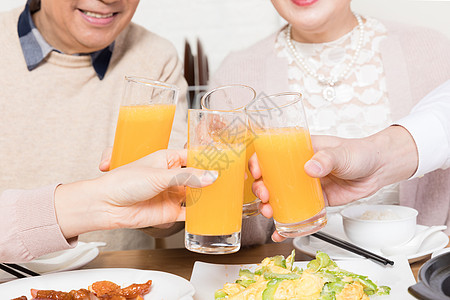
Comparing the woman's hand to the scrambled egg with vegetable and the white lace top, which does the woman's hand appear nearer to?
the scrambled egg with vegetable

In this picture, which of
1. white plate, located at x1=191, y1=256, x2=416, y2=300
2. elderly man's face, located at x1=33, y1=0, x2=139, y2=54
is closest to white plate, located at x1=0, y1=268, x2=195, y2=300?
white plate, located at x1=191, y1=256, x2=416, y2=300

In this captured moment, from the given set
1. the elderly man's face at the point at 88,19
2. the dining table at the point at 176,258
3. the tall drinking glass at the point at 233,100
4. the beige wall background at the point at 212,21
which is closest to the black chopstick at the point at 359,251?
the dining table at the point at 176,258

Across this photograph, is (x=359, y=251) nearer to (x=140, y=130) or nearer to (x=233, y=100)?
(x=233, y=100)

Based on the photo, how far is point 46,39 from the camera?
2.06m

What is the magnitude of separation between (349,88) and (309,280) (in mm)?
1199

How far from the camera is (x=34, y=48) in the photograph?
2.01m

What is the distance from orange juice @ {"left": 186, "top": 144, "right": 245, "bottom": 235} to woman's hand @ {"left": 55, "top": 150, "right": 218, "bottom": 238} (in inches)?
1.0

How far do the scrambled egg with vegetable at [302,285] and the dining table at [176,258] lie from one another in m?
0.27

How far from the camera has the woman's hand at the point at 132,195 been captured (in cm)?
106

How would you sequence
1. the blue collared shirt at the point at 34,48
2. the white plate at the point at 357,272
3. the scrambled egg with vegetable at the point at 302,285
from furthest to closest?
the blue collared shirt at the point at 34,48
the white plate at the point at 357,272
the scrambled egg with vegetable at the point at 302,285

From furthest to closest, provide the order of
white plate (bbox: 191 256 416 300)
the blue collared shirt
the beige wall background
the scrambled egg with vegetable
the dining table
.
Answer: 1. the beige wall background
2. the blue collared shirt
3. the dining table
4. white plate (bbox: 191 256 416 300)
5. the scrambled egg with vegetable

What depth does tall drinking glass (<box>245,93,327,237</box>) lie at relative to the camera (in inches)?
42.4

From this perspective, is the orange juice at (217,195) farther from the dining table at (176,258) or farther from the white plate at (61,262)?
the white plate at (61,262)

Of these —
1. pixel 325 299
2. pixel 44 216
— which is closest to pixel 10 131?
pixel 44 216
